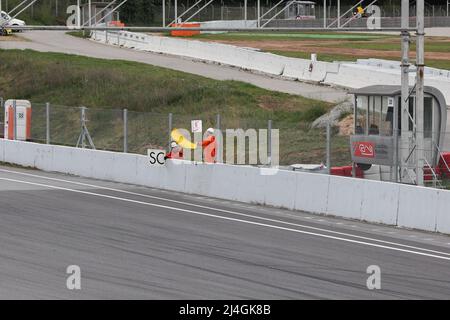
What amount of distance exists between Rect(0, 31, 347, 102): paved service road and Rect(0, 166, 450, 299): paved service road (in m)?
22.7

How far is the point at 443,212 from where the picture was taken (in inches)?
762

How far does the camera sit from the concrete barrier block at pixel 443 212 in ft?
63.0

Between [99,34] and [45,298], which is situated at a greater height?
[99,34]

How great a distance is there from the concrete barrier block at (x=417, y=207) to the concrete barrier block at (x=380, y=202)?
165mm

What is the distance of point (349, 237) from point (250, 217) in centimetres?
307

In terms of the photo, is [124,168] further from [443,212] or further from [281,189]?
[443,212]

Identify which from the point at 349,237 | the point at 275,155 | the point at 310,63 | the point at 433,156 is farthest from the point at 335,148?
the point at 310,63

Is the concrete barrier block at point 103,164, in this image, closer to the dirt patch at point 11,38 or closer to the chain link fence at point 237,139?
the chain link fence at point 237,139

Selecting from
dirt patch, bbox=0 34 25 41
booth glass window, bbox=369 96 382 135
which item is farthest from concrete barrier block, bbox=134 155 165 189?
dirt patch, bbox=0 34 25 41

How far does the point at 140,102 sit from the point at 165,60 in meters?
17.7

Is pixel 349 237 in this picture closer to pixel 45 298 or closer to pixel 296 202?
pixel 296 202

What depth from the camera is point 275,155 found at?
2502 cm

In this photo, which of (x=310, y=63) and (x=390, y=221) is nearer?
(x=390, y=221)
